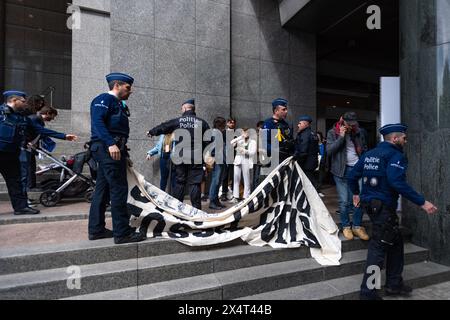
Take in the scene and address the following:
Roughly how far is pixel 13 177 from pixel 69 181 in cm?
99

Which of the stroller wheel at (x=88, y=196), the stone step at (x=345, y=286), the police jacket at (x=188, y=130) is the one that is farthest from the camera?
the stroller wheel at (x=88, y=196)

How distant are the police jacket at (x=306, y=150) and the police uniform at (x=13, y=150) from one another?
176 inches

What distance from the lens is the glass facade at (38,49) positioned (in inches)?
550

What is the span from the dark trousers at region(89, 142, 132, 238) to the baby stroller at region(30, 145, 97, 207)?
1.88 metres

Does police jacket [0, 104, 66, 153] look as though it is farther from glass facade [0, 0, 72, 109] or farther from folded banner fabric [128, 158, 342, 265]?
glass facade [0, 0, 72, 109]

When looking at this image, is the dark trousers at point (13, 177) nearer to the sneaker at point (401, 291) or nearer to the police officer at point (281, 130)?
the police officer at point (281, 130)

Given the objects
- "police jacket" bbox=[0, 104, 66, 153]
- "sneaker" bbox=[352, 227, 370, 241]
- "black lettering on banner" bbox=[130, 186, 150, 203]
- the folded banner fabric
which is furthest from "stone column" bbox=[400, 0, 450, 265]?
"police jacket" bbox=[0, 104, 66, 153]

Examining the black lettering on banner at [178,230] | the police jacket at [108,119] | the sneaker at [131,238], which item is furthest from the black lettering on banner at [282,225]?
the police jacket at [108,119]

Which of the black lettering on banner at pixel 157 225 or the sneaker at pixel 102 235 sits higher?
the black lettering on banner at pixel 157 225

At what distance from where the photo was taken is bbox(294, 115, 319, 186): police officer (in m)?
4.32

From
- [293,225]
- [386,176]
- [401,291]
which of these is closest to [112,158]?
[293,225]

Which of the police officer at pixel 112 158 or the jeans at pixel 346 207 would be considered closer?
the police officer at pixel 112 158
